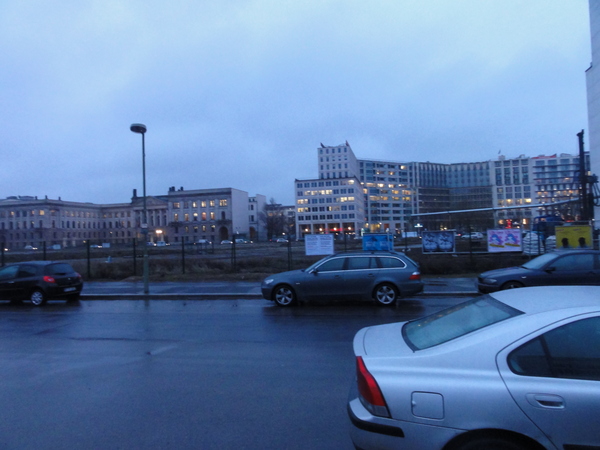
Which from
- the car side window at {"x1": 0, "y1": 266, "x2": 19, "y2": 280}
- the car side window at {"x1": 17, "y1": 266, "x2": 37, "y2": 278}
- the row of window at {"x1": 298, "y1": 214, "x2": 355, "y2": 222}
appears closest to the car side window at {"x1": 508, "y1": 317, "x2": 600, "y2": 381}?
the car side window at {"x1": 17, "y1": 266, "x2": 37, "y2": 278}

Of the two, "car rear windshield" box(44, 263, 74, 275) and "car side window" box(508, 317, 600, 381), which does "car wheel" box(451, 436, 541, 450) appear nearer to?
"car side window" box(508, 317, 600, 381)

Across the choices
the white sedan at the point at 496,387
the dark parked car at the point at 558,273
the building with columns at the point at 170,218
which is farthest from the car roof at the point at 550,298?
the building with columns at the point at 170,218

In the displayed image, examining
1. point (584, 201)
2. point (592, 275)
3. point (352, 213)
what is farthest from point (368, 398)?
point (352, 213)

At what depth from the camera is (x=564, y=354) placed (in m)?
2.85

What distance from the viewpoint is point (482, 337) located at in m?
3.03

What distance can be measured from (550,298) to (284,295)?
31.2ft

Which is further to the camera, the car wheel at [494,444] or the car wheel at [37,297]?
the car wheel at [37,297]

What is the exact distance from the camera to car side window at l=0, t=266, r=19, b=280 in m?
14.3

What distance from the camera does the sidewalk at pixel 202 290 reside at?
49.4 feet

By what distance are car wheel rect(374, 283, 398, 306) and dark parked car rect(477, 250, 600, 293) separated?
275cm

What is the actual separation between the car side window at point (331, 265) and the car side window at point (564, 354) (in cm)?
949

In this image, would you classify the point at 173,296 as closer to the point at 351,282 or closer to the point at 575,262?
the point at 351,282

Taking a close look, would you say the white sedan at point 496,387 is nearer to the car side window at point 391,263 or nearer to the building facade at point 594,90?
the car side window at point 391,263

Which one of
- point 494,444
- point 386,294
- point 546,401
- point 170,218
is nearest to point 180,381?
point 494,444
